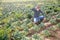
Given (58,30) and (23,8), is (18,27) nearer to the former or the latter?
(23,8)

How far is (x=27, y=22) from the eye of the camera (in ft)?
12.9

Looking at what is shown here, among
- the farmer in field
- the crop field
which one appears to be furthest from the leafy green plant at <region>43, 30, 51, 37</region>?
the farmer in field

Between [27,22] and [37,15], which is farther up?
[37,15]

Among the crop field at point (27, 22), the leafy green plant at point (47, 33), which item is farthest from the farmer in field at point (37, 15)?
the leafy green plant at point (47, 33)

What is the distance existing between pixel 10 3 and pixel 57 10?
100 cm

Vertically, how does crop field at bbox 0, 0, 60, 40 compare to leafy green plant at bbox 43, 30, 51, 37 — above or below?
above

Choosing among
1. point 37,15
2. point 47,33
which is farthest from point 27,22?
point 47,33

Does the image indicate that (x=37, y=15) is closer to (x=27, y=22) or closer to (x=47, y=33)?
(x=27, y=22)

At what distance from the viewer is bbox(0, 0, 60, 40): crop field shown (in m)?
3.80

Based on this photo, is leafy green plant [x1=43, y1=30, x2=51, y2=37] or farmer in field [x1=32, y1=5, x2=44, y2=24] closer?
leafy green plant [x1=43, y1=30, x2=51, y2=37]

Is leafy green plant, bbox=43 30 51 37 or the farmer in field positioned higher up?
the farmer in field

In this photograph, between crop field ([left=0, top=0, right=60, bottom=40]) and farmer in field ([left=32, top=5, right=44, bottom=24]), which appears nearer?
crop field ([left=0, top=0, right=60, bottom=40])

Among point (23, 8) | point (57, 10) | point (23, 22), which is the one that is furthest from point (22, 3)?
point (57, 10)

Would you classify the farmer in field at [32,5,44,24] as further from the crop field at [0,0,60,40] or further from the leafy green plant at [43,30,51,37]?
the leafy green plant at [43,30,51,37]
